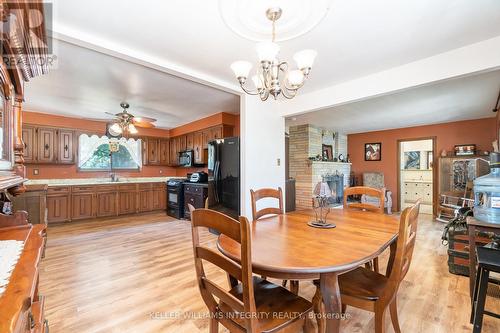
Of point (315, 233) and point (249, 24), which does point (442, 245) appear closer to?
point (315, 233)

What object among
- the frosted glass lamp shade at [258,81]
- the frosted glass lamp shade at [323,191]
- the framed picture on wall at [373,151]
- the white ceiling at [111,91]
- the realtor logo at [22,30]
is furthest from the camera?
the framed picture on wall at [373,151]

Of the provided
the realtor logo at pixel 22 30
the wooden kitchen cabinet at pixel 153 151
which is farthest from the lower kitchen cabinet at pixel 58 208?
the realtor logo at pixel 22 30

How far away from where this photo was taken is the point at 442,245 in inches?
136

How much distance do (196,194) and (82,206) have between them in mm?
2472

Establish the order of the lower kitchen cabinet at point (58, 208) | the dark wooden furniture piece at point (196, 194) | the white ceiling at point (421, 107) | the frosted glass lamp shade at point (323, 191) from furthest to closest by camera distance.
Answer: the dark wooden furniture piece at point (196, 194) → the lower kitchen cabinet at point (58, 208) → the white ceiling at point (421, 107) → the frosted glass lamp shade at point (323, 191)

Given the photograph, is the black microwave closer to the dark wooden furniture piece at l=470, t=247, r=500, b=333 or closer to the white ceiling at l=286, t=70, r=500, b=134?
the white ceiling at l=286, t=70, r=500, b=134

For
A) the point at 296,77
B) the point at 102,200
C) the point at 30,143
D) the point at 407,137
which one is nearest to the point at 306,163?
the point at 407,137

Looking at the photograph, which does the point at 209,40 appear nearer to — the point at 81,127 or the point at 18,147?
the point at 18,147

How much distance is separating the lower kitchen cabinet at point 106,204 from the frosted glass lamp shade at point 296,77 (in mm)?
5085

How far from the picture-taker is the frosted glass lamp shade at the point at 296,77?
1760 millimetres

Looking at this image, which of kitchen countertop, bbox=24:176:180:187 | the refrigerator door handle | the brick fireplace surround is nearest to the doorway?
the brick fireplace surround

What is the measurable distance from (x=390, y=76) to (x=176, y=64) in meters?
2.51

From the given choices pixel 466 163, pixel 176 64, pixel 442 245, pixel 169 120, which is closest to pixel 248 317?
pixel 176 64

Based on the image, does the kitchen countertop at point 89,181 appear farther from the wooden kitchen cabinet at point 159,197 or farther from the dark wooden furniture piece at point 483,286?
the dark wooden furniture piece at point 483,286
